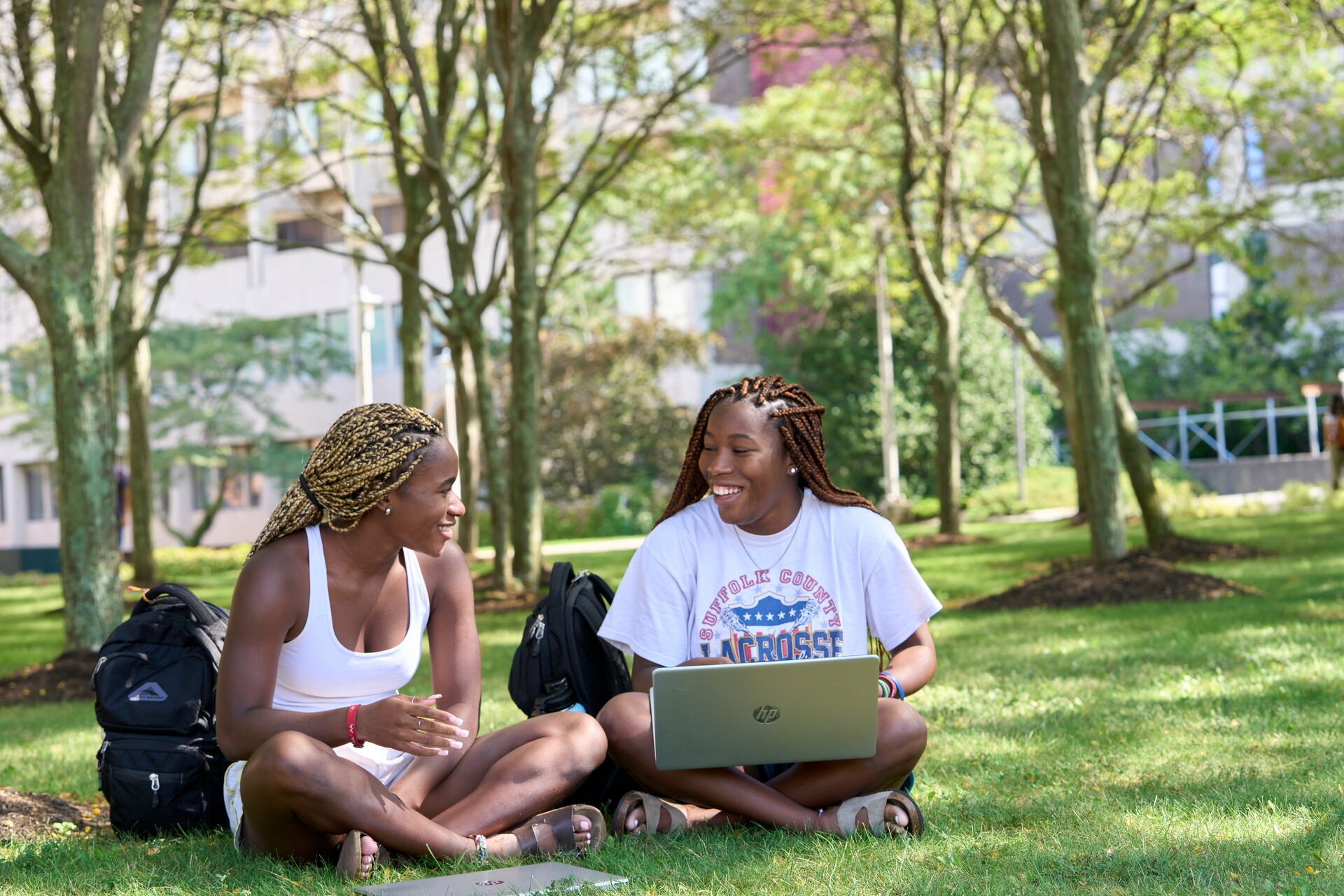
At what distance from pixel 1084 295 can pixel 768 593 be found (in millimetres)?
8223

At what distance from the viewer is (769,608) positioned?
470 centimetres

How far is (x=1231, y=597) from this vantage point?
35.6 ft

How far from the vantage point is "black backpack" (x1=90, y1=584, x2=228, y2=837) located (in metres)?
4.85

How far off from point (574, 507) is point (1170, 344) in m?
19.0

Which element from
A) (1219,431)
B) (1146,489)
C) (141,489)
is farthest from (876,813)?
(1219,431)

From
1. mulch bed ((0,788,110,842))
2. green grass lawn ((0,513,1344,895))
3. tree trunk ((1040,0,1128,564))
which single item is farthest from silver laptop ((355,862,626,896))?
tree trunk ((1040,0,1128,564))

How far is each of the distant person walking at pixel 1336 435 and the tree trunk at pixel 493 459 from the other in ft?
46.0

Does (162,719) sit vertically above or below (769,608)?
below

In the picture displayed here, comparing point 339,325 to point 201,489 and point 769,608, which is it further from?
point 769,608

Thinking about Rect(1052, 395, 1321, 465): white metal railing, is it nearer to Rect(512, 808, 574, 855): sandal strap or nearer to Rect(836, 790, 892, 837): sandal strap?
Rect(836, 790, 892, 837): sandal strap

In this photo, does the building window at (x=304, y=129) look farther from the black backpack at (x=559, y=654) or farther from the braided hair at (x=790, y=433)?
the black backpack at (x=559, y=654)

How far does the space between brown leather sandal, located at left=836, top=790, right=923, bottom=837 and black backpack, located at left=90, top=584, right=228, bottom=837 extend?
2045 millimetres

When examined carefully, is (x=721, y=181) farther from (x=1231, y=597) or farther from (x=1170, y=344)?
(x=1170, y=344)

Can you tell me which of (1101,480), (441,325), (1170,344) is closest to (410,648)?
(1101,480)
